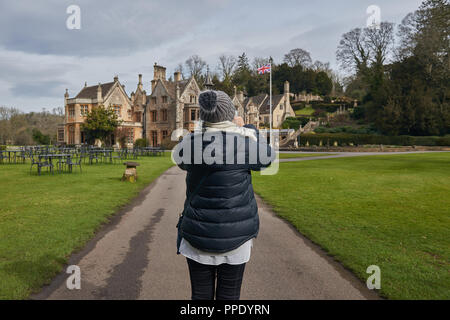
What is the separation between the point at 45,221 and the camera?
699 centimetres

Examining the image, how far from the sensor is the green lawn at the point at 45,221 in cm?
432

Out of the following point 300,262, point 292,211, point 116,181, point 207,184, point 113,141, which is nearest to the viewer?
point 207,184

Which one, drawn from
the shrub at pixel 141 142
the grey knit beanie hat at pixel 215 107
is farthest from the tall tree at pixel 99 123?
the grey knit beanie hat at pixel 215 107

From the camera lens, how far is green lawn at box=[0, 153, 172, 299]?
432cm

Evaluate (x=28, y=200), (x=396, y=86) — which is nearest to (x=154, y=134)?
(x=396, y=86)

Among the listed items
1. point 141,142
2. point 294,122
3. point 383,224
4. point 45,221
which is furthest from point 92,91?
point 383,224

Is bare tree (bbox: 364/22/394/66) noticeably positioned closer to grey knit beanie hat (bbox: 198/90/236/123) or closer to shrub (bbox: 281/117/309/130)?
shrub (bbox: 281/117/309/130)

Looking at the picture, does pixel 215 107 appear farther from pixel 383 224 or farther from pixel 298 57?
pixel 298 57

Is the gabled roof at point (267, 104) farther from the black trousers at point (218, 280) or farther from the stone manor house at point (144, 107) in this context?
the black trousers at point (218, 280)

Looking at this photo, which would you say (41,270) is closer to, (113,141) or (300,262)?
(300,262)

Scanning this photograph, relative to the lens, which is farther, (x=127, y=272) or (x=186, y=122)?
(x=186, y=122)

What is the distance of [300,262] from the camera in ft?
16.0

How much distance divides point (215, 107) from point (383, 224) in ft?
20.3
